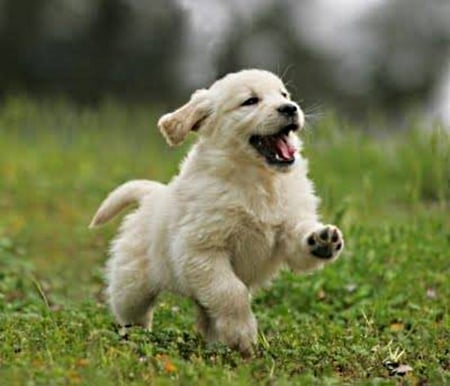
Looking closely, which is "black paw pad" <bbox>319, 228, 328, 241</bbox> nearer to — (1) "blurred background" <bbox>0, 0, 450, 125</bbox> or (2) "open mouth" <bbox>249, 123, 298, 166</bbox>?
(2) "open mouth" <bbox>249, 123, 298, 166</bbox>

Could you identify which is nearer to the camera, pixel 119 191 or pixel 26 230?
pixel 119 191

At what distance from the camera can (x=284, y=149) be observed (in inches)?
207

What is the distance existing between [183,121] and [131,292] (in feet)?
2.96

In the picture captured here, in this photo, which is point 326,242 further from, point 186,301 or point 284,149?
point 186,301

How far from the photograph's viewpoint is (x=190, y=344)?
5082 millimetres

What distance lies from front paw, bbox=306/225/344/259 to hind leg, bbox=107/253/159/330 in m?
1.01

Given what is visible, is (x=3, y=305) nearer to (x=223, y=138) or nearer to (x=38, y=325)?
(x=38, y=325)

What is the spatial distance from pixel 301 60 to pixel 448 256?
14518 mm

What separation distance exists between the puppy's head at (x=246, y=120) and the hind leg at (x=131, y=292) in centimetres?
67

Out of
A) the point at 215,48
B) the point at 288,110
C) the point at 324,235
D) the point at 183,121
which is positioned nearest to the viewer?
the point at 324,235

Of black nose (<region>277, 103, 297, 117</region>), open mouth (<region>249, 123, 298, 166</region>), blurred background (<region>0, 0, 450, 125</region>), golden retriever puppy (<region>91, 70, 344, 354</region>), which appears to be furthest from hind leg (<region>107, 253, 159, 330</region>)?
blurred background (<region>0, 0, 450, 125</region>)

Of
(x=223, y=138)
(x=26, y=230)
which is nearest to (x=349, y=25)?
(x=26, y=230)

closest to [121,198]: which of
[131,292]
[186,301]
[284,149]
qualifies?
[131,292]

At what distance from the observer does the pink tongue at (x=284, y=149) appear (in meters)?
5.23
